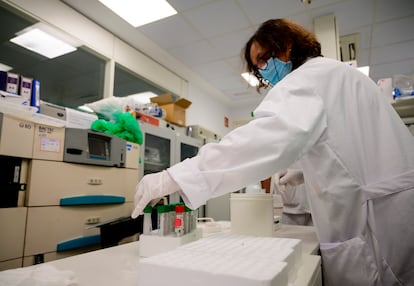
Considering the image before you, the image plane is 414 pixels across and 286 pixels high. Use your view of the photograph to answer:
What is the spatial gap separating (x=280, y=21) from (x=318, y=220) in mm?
795

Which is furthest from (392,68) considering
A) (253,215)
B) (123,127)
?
(253,215)

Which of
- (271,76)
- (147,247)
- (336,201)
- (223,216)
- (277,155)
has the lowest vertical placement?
(223,216)

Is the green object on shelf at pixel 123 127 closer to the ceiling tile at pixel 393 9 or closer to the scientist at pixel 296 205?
the scientist at pixel 296 205

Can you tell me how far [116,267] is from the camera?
630 mm

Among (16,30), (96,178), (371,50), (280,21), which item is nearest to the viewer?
(280,21)

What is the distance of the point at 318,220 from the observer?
2.69 ft

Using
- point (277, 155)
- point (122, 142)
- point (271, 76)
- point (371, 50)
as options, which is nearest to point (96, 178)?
point (122, 142)

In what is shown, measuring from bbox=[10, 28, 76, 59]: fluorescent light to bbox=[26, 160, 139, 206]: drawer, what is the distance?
1.52 m

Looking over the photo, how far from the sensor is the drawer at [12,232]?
1175mm

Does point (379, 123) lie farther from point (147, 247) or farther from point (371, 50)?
point (371, 50)

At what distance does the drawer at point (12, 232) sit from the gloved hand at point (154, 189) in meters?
0.82

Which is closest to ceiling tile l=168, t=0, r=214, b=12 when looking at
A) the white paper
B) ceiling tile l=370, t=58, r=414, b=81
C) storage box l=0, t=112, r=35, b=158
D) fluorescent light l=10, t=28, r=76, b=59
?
fluorescent light l=10, t=28, r=76, b=59

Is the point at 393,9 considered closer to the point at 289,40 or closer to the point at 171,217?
the point at 289,40

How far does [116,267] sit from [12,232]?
2.93ft
